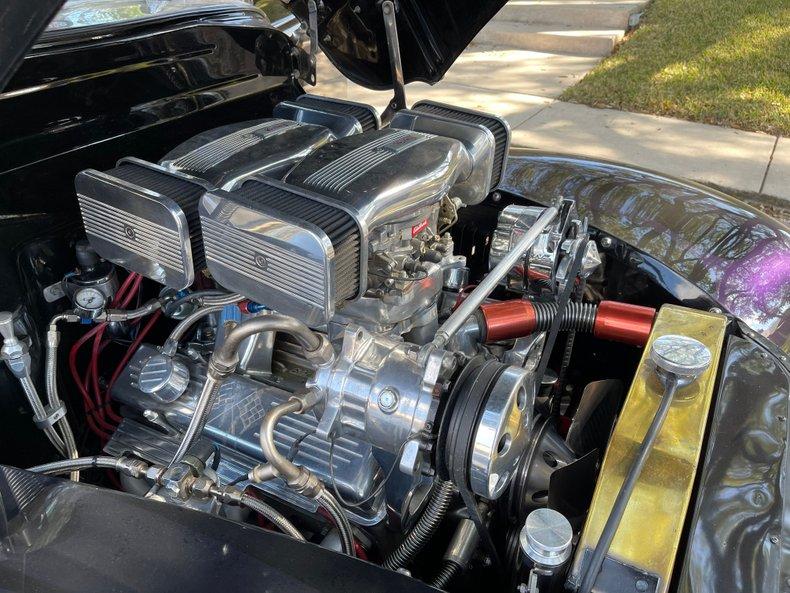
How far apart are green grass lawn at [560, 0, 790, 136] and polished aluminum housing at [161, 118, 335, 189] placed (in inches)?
153

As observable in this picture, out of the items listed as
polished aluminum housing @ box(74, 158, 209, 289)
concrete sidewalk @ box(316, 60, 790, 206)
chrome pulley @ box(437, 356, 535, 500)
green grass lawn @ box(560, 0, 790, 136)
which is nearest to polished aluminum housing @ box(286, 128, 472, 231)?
polished aluminum housing @ box(74, 158, 209, 289)

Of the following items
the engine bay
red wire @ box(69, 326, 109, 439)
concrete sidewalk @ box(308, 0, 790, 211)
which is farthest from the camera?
concrete sidewalk @ box(308, 0, 790, 211)

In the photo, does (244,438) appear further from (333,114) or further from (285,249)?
(333,114)

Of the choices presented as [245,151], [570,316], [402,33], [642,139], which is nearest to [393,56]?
[402,33]

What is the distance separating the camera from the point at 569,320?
1.36 m

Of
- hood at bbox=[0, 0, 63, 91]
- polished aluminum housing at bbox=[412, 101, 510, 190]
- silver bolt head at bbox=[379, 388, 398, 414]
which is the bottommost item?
silver bolt head at bbox=[379, 388, 398, 414]

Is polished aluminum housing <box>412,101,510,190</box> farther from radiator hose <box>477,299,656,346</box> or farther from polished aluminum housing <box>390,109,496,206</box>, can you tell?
radiator hose <box>477,299,656,346</box>

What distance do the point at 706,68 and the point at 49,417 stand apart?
519 cm

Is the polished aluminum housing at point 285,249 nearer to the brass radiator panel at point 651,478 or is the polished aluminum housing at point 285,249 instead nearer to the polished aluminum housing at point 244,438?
the polished aluminum housing at point 244,438

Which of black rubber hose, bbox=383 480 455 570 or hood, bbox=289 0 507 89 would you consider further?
hood, bbox=289 0 507 89

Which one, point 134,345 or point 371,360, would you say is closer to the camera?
point 371,360

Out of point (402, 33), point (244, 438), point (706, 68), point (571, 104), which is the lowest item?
point (571, 104)

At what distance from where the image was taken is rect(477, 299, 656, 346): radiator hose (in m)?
1.33

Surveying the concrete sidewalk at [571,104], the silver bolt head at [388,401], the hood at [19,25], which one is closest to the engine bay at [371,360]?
the silver bolt head at [388,401]
